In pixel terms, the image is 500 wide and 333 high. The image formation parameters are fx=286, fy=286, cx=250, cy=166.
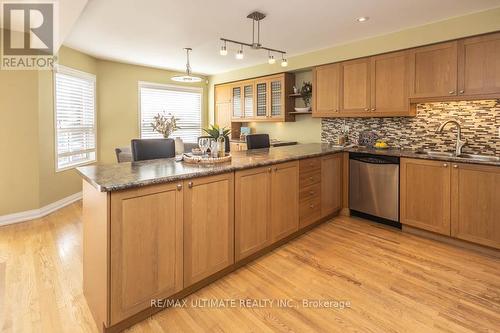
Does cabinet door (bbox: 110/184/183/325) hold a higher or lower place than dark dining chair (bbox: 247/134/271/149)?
lower

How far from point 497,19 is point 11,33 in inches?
220

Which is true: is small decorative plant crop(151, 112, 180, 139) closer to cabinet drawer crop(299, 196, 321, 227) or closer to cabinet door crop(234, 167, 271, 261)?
cabinet drawer crop(299, 196, 321, 227)

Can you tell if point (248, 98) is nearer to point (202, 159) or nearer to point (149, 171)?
point (202, 159)

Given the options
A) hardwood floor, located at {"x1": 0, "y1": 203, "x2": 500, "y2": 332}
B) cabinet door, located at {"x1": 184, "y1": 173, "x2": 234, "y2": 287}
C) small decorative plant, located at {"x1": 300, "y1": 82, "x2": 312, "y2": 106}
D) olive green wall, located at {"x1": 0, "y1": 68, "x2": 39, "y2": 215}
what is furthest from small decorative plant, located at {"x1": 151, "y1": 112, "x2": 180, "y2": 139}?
cabinet door, located at {"x1": 184, "y1": 173, "x2": 234, "y2": 287}

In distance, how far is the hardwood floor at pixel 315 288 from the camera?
1834 mm

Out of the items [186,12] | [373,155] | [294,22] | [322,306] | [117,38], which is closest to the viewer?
[322,306]

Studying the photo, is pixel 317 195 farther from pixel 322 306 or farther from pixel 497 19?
pixel 497 19

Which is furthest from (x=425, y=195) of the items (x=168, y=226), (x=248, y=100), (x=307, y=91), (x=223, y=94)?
(x=223, y=94)

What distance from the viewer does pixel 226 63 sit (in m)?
5.52

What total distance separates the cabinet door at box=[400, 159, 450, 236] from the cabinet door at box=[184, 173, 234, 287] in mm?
2214

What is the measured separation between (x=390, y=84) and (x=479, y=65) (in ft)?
3.00

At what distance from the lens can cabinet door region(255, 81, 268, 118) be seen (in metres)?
5.43

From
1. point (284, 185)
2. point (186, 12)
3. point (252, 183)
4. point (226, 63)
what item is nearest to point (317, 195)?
point (284, 185)

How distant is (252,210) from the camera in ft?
8.34
